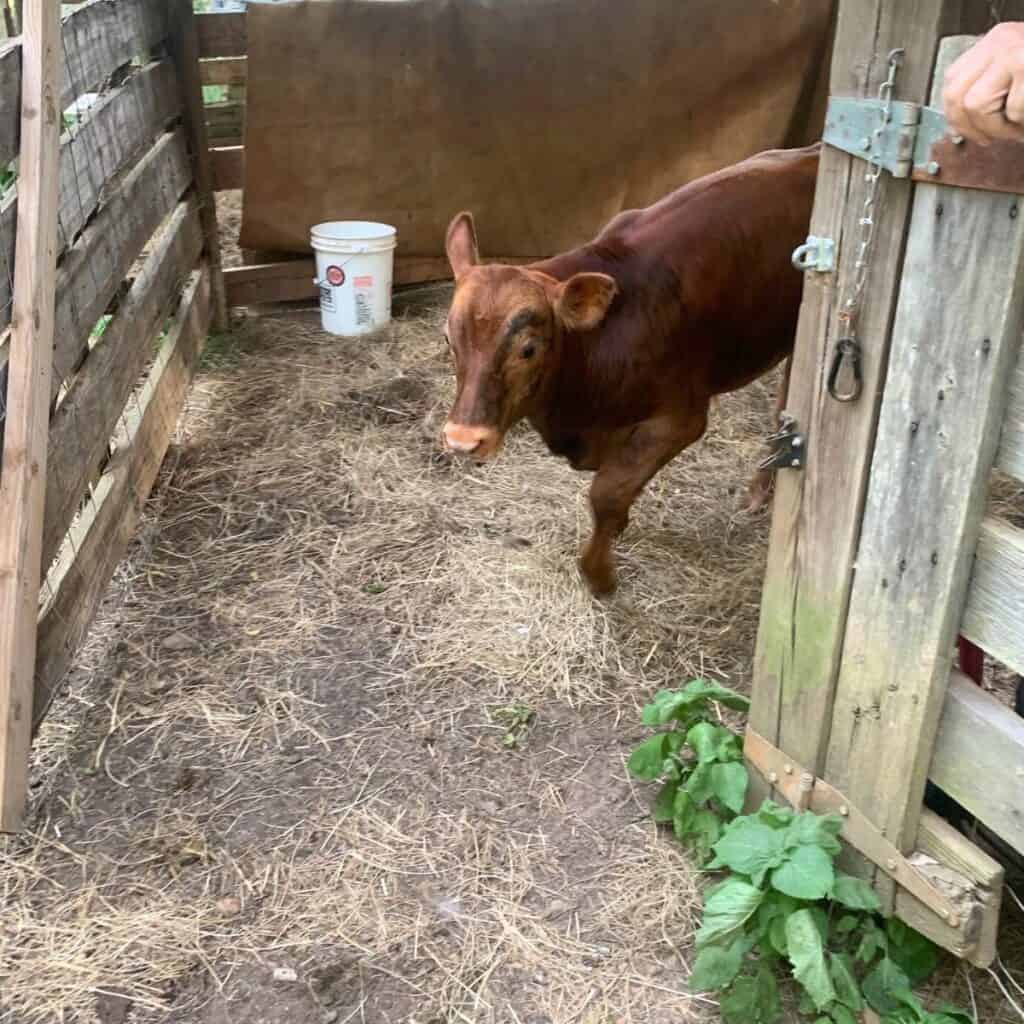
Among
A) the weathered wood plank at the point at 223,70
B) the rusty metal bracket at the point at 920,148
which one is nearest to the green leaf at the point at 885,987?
the rusty metal bracket at the point at 920,148

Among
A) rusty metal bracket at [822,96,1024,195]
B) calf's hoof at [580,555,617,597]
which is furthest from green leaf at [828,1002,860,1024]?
calf's hoof at [580,555,617,597]

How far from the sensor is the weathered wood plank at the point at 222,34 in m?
5.45

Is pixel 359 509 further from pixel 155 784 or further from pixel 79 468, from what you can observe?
pixel 155 784

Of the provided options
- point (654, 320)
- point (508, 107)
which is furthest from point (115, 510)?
point (508, 107)

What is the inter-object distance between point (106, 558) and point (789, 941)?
Answer: 98.8 inches

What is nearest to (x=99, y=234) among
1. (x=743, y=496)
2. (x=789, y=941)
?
(x=743, y=496)

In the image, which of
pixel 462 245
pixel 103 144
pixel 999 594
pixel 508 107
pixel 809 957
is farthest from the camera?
pixel 508 107

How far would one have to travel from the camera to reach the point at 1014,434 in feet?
5.78

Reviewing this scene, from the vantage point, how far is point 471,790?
2.88 metres

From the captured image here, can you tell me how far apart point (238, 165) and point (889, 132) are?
4.76 meters

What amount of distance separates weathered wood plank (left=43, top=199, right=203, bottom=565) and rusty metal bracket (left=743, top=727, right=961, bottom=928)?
6.56 ft

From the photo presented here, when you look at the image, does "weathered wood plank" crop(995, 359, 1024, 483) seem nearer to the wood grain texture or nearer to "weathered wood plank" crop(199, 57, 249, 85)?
the wood grain texture

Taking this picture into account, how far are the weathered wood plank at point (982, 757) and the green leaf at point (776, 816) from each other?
0.35m

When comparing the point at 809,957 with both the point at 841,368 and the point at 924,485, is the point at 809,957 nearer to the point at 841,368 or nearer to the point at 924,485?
the point at 924,485
